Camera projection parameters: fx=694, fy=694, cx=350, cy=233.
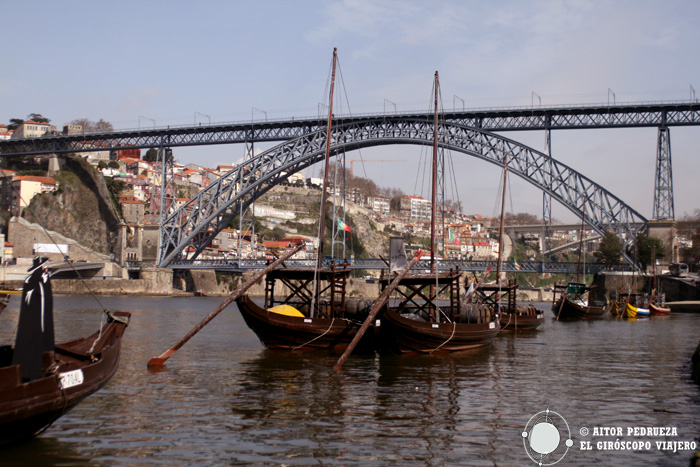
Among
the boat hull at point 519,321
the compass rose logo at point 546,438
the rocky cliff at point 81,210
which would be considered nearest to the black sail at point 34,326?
the compass rose logo at point 546,438

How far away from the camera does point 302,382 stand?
1708 cm

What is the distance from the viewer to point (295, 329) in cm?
2284

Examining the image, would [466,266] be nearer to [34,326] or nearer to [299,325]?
[299,325]

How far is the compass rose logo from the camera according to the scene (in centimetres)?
1084

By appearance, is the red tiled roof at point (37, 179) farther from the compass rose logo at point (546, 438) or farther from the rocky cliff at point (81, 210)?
the compass rose logo at point (546, 438)

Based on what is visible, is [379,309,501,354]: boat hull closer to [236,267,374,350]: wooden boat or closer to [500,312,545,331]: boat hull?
[236,267,374,350]: wooden boat

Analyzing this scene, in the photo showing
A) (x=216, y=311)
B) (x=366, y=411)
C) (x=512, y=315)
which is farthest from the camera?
(x=512, y=315)

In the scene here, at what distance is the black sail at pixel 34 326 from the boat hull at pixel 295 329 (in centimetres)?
1182

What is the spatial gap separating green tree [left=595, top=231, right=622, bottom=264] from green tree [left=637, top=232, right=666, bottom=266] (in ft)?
6.43

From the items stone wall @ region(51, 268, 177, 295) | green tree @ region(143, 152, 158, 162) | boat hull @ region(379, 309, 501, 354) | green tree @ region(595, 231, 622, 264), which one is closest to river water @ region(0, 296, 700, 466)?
boat hull @ region(379, 309, 501, 354)

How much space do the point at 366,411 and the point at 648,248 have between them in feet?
213

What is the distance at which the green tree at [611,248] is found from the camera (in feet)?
241

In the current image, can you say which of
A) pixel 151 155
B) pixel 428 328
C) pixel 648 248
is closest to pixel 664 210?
pixel 648 248

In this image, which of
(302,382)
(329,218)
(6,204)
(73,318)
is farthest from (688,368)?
(329,218)
